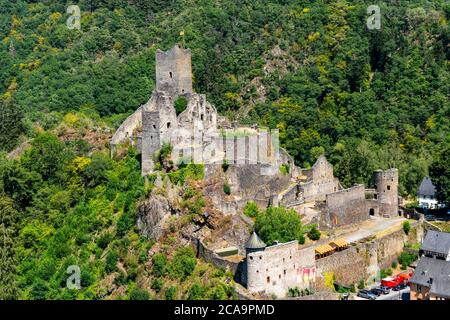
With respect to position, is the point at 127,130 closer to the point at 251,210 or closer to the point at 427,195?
the point at 251,210

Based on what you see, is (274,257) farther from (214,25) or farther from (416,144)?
(214,25)

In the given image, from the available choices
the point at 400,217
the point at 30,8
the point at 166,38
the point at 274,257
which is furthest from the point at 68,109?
the point at 274,257

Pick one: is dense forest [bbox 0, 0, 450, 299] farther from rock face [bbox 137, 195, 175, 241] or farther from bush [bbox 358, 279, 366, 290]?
bush [bbox 358, 279, 366, 290]

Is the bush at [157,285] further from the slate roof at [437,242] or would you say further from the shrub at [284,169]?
the slate roof at [437,242]

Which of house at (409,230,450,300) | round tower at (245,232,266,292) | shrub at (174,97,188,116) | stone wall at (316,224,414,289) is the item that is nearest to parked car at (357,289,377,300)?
stone wall at (316,224,414,289)

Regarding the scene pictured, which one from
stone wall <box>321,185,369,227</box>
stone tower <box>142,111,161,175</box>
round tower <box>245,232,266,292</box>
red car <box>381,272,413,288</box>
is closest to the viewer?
round tower <box>245,232,266,292</box>
